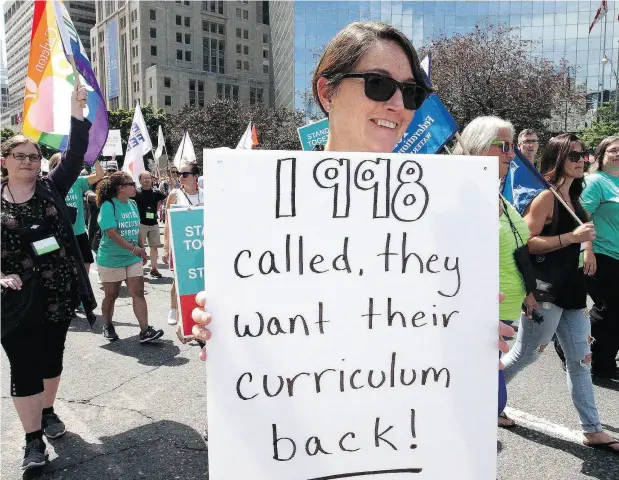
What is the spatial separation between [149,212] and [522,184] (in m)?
7.49

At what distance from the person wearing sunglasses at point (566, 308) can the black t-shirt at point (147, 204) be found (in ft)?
24.6

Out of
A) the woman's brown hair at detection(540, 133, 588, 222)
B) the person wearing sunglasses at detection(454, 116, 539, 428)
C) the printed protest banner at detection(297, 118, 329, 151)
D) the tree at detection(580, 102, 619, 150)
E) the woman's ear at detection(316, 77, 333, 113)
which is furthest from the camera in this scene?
the tree at detection(580, 102, 619, 150)

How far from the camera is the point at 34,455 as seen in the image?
296cm

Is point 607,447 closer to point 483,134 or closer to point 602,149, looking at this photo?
point 483,134

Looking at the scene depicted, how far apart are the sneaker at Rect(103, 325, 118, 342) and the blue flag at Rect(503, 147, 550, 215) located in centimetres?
413

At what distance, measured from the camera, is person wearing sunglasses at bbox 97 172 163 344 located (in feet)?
17.6

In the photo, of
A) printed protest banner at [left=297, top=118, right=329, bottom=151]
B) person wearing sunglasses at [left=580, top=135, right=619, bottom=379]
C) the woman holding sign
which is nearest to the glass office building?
printed protest banner at [left=297, top=118, right=329, bottom=151]

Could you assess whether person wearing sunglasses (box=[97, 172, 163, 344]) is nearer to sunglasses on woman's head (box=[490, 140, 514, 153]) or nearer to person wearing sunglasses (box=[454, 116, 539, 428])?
person wearing sunglasses (box=[454, 116, 539, 428])

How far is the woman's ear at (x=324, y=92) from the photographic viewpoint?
1.63m

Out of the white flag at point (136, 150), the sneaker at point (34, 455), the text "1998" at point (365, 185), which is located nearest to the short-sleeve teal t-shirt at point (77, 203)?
the white flag at point (136, 150)

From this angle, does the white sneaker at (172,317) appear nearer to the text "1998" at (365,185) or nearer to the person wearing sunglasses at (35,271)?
the person wearing sunglasses at (35,271)

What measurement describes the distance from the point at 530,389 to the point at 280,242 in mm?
3435

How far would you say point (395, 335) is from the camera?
134 centimetres

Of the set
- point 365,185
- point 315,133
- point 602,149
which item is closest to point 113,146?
point 315,133
